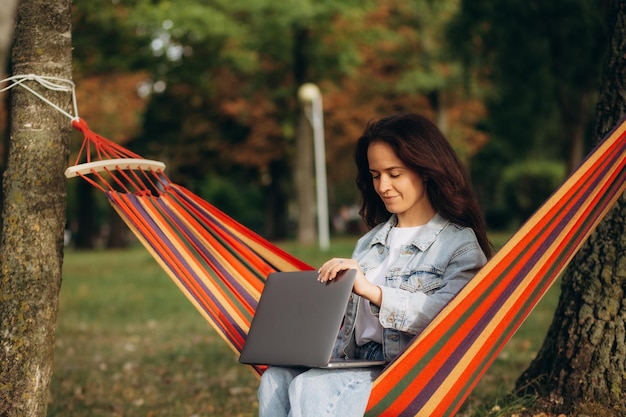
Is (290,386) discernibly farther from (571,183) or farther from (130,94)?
(130,94)

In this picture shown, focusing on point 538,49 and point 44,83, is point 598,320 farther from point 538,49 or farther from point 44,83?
point 538,49

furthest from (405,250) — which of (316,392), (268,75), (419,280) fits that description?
(268,75)

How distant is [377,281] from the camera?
2600mm

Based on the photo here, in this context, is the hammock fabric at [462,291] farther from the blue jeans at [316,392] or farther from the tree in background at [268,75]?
the tree in background at [268,75]

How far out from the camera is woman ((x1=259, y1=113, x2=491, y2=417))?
2322 mm

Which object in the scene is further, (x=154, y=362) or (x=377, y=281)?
(x=154, y=362)

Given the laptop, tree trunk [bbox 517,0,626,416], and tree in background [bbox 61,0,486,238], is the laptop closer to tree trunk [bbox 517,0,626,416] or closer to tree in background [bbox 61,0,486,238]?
tree trunk [bbox 517,0,626,416]

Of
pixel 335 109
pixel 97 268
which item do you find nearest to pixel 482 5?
pixel 97 268

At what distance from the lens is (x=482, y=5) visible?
24.4 ft

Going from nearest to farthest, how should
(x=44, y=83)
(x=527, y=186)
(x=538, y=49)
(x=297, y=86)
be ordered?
→ 1. (x=44, y=83)
2. (x=538, y=49)
3. (x=297, y=86)
4. (x=527, y=186)

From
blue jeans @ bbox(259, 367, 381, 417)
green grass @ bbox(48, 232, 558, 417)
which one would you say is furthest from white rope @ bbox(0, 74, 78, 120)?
green grass @ bbox(48, 232, 558, 417)

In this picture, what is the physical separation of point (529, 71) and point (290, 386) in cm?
720

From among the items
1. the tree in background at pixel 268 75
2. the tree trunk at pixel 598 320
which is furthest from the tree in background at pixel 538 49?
the tree in background at pixel 268 75

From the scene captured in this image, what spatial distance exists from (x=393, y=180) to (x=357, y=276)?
1.37ft
